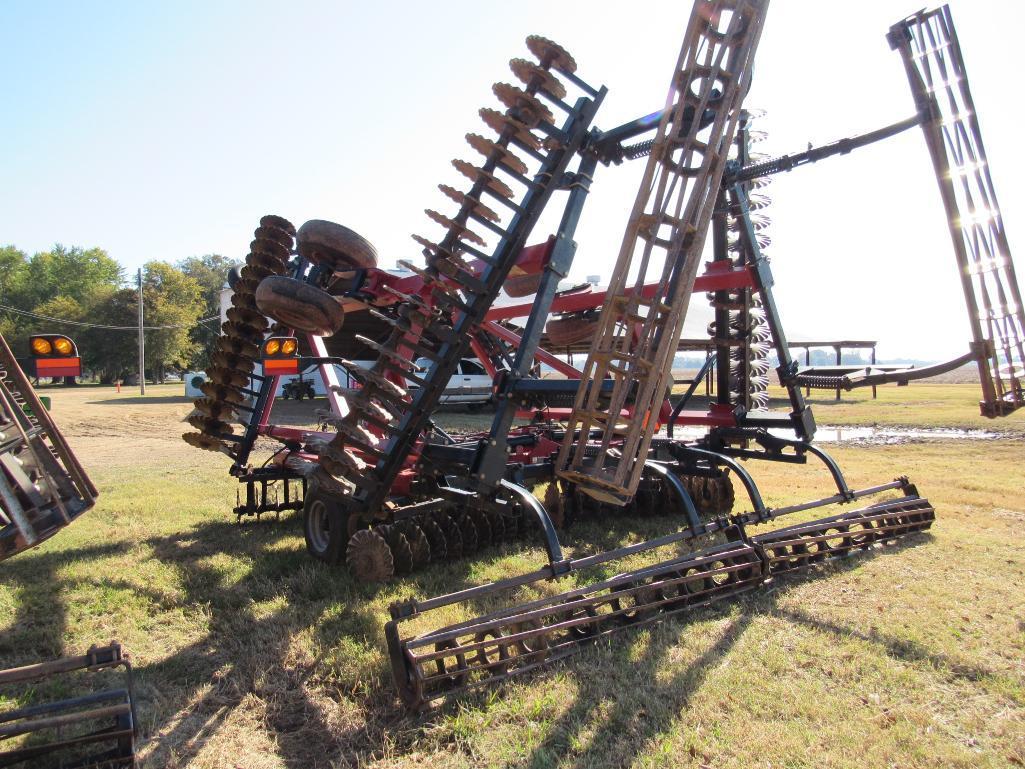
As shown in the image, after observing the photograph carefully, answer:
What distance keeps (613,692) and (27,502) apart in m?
2.72

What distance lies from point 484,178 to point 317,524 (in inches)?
116

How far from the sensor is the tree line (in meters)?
49.7

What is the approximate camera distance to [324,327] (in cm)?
445

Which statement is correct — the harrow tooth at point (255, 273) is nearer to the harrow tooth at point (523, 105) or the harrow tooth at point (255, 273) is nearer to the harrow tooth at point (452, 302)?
the harrow tooth at point (452, 302)

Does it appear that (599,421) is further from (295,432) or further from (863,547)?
(295,432)

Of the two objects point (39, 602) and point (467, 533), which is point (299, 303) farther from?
point (39, 602)

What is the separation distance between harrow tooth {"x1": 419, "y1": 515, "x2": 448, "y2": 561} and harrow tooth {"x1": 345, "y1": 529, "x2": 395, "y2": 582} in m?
0.63

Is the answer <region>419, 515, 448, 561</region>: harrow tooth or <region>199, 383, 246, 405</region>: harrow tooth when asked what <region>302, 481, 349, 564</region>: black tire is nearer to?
<region>419, 515, 448, 561</region>: harrow tooth

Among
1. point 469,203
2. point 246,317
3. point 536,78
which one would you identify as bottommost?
point 246,317

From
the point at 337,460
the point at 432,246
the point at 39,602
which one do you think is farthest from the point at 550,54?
the point at 39,602

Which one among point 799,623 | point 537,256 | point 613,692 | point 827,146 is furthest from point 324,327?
point 827,146

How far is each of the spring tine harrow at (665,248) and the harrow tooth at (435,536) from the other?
155cm

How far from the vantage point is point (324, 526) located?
16.9ft

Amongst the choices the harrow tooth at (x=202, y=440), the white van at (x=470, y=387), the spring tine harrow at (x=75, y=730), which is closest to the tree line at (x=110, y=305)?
the white van at (x=470, y=387)
